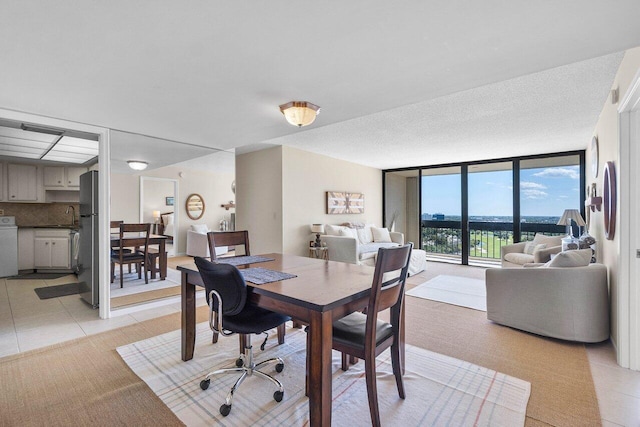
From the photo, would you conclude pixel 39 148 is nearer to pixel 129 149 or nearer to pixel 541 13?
pixel 129 149

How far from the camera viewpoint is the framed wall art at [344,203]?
6.09 metres

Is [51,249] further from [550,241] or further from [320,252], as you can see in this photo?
[550,241]

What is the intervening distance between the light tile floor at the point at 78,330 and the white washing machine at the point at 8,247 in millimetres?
634

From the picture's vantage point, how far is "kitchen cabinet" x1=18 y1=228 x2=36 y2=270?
17.8 ft

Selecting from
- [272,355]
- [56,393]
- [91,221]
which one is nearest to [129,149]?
[91,221]

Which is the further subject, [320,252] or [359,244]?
[359,244]

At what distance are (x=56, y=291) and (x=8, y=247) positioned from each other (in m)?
1.89

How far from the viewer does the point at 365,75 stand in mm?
2086

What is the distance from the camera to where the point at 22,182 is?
562 cm

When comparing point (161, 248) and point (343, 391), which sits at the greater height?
point (161, 248)

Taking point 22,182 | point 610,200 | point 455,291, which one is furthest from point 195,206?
point 610,200

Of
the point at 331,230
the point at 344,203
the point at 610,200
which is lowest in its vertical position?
the point at 331,230

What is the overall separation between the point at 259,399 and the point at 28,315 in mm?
3293

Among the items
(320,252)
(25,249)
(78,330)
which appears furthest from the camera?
(25,249)
